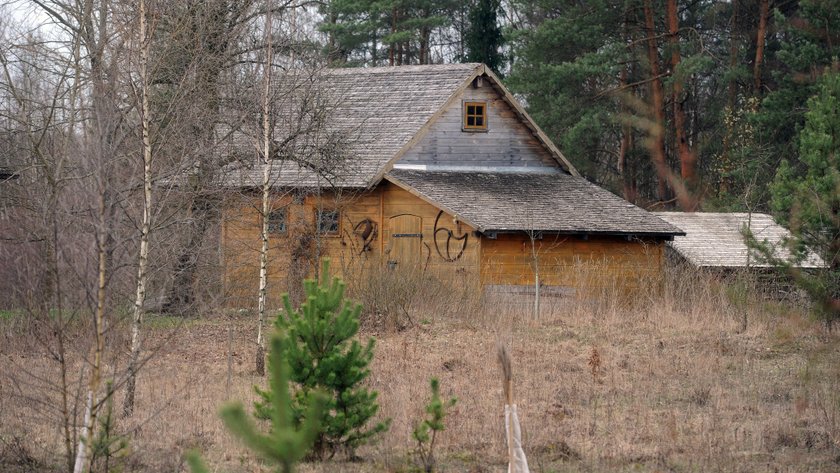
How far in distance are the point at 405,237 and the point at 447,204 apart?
6.50ft

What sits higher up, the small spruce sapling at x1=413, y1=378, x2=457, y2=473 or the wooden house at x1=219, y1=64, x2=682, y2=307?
the wooden house at x1=219, y1=64, x2=682, y2=307

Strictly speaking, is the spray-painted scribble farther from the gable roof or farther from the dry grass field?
the dry grass field

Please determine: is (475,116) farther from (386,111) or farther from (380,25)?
(380,25)

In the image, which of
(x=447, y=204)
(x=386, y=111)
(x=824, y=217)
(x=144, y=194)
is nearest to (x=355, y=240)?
(x=447, y=204)

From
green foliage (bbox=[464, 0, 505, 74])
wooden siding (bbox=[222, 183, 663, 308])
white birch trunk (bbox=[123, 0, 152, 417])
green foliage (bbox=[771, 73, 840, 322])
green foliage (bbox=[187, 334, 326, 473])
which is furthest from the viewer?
green foliage (bbox=[464, 0, 505, 74])

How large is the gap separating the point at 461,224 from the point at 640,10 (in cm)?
1562

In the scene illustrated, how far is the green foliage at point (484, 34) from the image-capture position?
127 feet

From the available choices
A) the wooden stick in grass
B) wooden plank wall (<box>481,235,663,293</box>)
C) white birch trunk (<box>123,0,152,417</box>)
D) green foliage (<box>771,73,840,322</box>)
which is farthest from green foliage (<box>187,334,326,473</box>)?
wooden plank wall (<box>481,235,663,293</box>)

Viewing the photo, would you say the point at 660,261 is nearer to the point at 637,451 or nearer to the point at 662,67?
the point at 662,67

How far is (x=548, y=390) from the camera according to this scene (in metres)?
13.0

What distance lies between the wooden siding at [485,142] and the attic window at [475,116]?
11 centimetres

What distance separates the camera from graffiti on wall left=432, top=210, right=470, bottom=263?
24.8 meters

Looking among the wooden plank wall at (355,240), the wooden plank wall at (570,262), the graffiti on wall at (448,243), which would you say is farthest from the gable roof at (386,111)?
the wooden plank wall at (570,262)

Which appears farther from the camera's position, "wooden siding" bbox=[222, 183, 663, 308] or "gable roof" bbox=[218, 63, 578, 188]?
"gable roof" bbox=[218, 63, 578, 188]
